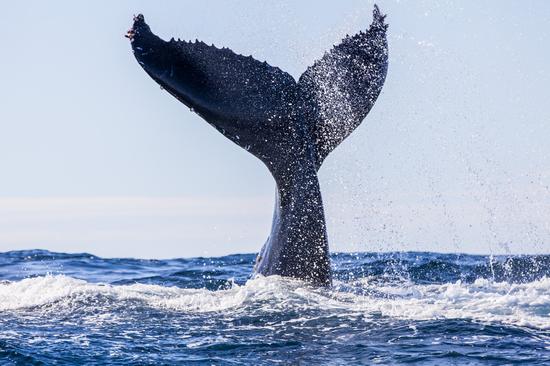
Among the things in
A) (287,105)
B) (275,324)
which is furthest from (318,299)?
(287,105)

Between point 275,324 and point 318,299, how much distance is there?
79 centimetres

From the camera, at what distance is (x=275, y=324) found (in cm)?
814

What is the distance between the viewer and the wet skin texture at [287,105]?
8625mm

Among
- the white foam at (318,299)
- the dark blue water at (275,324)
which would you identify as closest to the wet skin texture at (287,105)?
the white foam at (318,299)

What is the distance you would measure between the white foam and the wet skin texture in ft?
1.20

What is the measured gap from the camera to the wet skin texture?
8625mm

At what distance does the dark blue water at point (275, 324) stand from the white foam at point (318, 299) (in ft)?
0.04

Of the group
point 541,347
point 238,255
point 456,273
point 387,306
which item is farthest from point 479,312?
point 238,255

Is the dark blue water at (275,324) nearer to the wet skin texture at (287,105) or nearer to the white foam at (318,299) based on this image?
the white foam at (318,299)

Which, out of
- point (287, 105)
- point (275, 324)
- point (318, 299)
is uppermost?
A: point (287, 105)

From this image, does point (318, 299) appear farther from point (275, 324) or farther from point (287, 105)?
point (287, 105)

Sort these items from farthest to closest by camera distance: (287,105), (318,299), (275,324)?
(287,105) < (318,299) < (275,324)

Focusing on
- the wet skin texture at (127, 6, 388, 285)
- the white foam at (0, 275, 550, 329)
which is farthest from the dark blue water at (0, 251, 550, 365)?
the wet skin texture at (127, 6, 388, 285)

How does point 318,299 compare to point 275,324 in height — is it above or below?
above
